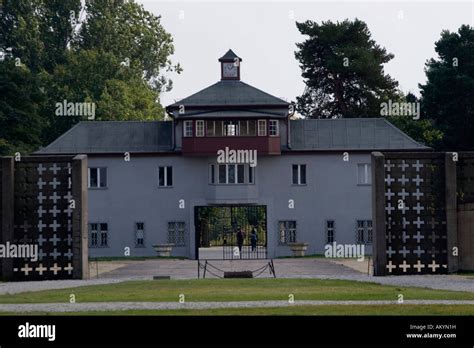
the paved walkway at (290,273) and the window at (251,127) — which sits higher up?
the window at (251,127)

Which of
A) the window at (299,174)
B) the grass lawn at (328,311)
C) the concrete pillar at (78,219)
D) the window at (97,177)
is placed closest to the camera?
the grass lawn at (328,311)

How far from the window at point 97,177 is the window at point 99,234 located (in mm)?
2347

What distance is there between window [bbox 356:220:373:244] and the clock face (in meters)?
12.8

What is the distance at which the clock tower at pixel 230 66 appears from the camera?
80.9m

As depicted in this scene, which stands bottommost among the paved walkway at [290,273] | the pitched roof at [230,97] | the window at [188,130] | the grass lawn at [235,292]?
the grass lawn at [235,292]

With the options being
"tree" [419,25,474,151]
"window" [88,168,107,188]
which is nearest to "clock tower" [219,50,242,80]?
"window" [88,168,107,188]

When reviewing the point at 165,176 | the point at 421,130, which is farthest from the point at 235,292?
the point at 421,130

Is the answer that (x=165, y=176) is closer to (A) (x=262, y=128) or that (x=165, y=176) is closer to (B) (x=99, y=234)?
(B) (x=99, y=234)

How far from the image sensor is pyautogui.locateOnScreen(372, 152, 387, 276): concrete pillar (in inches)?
1628

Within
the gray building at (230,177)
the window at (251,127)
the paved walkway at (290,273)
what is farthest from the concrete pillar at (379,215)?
the window at (251,127)

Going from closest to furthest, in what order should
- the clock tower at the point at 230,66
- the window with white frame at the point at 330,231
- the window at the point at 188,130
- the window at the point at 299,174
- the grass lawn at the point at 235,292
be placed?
1. the grass lawn at the point at 235,292
2. the window with white frame at the point at 330,231
3. the window at the point at 188,130
4. the window at the point at 299,174
5. the clock tower at the point at 230,66

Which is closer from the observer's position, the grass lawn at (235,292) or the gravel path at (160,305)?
the gravel path at (160,305)

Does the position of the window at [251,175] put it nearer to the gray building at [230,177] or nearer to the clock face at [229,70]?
the gray building at [230,177]

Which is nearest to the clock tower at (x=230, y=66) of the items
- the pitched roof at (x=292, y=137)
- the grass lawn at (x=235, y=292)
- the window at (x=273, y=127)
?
the pitched roof at (x=292, y=137)
